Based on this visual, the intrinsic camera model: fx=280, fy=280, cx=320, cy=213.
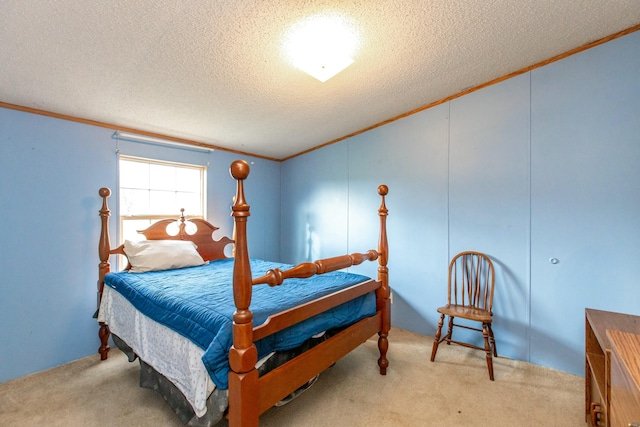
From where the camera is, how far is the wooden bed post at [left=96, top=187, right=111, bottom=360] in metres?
2.50

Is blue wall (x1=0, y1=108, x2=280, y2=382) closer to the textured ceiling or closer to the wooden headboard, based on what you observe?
the wooden headboard

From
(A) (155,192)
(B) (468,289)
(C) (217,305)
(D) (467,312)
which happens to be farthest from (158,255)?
(B) (468,289)

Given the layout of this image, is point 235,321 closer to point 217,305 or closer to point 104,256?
point 217,305

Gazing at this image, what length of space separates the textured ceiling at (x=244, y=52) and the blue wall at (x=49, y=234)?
0.82ft

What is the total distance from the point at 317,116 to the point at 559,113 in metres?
2.13

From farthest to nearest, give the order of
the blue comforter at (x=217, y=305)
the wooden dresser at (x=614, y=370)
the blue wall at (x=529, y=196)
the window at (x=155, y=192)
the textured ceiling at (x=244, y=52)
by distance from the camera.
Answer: the window at (x=155, y=192) < the blue wall at (x=529, y=196) < the textured ceiling at (x=244, y=52) < the blue comforter at (x=217, y=305) < the wooden dresser at (x=614, y=370)

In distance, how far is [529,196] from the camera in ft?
7.98

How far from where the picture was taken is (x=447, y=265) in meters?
2.86

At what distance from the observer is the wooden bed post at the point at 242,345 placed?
125 cm

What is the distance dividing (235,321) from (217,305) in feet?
1.23

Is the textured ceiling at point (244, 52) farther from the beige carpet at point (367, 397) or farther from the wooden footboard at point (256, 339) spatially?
the beige carpet at point (367, 397)

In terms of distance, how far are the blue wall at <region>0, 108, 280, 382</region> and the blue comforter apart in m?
0.43

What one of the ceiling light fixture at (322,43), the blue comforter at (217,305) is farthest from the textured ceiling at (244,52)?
the blue comforter at (217,305)

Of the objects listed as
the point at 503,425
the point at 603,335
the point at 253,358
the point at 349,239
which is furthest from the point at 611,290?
the point at 253,358
